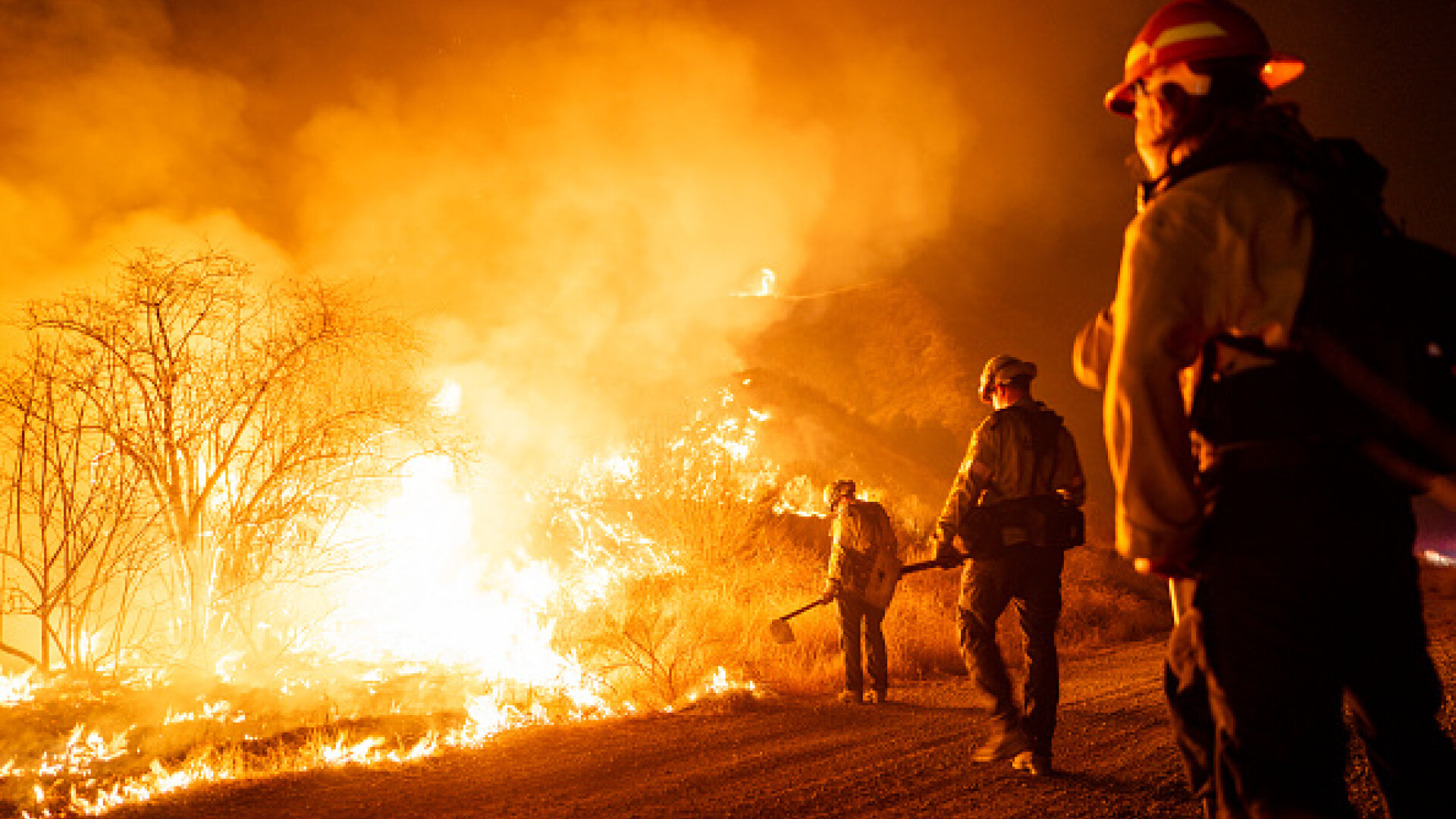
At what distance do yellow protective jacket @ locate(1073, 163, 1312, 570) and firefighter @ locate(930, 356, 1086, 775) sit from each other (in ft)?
11.0

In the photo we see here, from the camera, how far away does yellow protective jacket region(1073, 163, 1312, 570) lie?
A: 1792mm

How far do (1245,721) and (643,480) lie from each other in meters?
16.6

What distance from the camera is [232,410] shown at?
9539 millimetres

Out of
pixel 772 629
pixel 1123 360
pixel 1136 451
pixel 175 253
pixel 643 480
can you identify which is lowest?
pixel 772 629

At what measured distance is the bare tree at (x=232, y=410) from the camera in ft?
30.0

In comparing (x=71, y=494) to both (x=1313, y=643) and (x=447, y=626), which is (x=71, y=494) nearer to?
(x=447, y=626)

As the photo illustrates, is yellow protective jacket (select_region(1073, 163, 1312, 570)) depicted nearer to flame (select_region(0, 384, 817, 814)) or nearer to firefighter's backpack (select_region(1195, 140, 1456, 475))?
firefighter's backpack (select_region(1195, 140, 1456, 475))

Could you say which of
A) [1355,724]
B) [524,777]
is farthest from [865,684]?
[1355,724]

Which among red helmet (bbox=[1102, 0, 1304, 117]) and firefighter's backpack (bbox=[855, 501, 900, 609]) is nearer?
red helmet (bbox=[1102, 0, 1304, 117])

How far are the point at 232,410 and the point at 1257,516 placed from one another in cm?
985

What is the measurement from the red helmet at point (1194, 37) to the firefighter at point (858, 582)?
708 cm

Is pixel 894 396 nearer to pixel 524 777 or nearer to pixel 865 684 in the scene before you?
pixel 865 684

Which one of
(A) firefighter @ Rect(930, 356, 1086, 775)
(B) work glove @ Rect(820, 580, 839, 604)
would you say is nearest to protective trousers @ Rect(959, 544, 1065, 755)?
(A) firefighter @ Rect(930, 356, 1086, 775)

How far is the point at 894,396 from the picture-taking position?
36.5m
